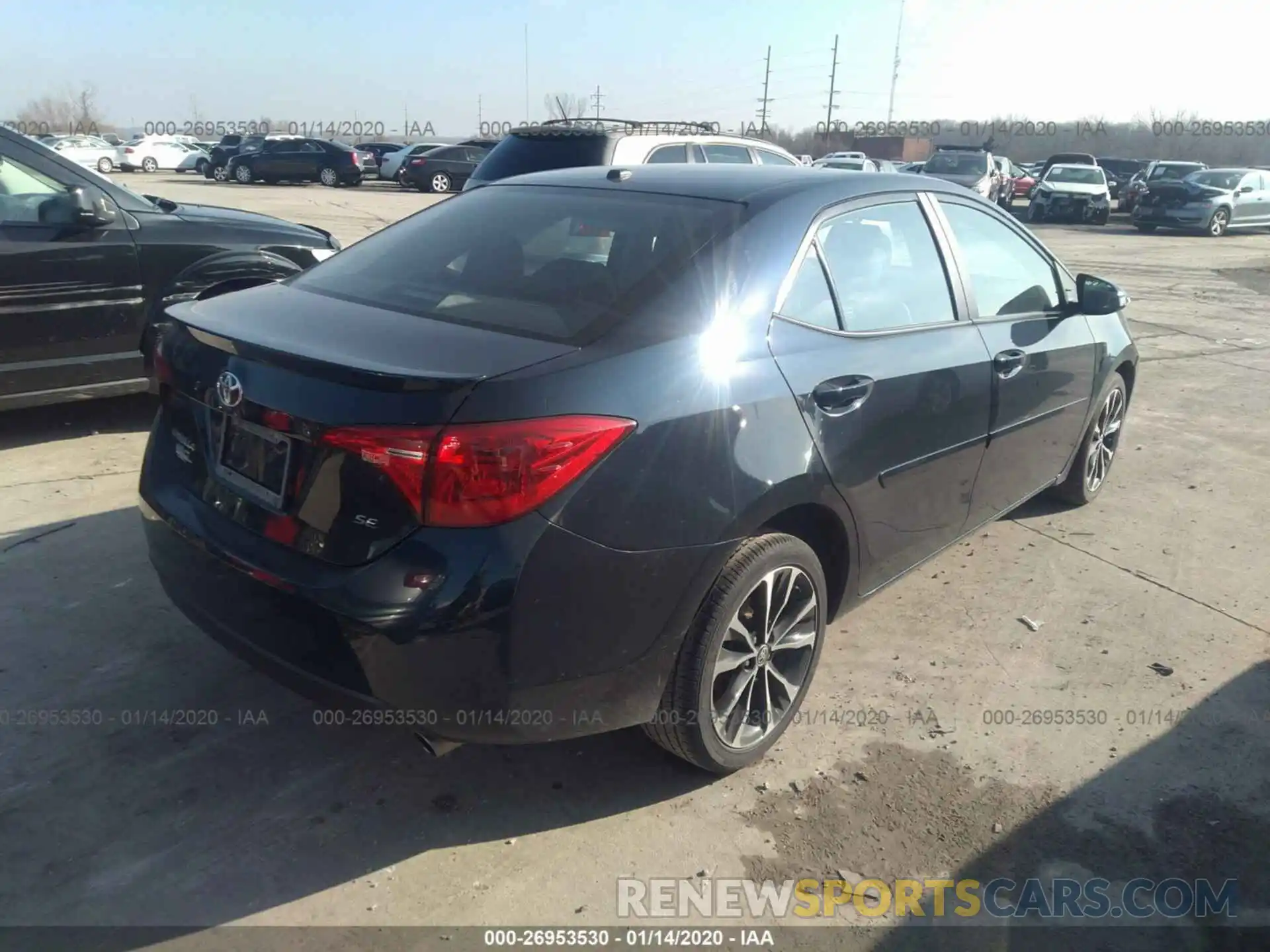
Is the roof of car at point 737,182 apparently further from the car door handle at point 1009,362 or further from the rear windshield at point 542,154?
the rear windshield at point 542,154

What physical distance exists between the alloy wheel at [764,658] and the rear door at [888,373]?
1.08 ft

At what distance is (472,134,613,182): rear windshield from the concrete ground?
15.2 ft

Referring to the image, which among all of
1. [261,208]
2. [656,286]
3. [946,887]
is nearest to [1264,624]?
[946,887]

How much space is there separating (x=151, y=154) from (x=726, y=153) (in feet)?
134

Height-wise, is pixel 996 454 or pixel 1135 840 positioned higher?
pixel 996 454

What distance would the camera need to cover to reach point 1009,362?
3.82 metres

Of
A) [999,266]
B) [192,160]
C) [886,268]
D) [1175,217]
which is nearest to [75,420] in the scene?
[886,268]

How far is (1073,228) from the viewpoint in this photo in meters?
26.2

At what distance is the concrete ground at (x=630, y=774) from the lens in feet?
8.29

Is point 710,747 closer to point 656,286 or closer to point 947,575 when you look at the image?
point 656,286

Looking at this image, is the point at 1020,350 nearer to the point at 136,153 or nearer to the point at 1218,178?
the point at 1218,178

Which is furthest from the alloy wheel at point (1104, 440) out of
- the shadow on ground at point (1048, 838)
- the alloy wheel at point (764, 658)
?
the alloy wheel at point (764, 658)

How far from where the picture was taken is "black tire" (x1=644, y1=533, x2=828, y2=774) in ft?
8.76

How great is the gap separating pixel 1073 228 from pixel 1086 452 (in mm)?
23997
